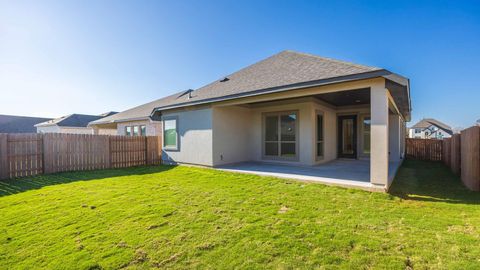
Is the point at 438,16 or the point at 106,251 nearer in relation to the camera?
→ the point at 106,251

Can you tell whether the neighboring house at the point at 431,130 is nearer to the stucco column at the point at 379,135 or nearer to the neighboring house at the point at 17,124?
the stucco column at the point at 379,135

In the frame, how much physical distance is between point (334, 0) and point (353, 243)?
384 inches

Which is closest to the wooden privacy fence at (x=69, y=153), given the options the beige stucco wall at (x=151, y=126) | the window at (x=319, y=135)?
the beige stucco wall at (x=151, y=126)

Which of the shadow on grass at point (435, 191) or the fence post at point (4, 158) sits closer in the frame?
the shadow on grass at point (435, 191)

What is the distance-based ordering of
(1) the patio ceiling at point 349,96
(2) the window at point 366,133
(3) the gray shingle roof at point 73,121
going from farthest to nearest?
1. (3) the gray shingle roof at point 73,121
2. (2) the window at point 366,133
3. (1) the patio ceiling at point 349,96

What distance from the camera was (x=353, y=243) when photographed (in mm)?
2865

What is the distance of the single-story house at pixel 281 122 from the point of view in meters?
7.18

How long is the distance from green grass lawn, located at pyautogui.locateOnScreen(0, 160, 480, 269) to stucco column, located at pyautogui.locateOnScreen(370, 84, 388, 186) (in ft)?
1.88

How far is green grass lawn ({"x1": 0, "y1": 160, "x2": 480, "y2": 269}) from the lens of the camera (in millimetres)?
2551

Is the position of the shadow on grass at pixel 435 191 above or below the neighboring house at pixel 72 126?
below

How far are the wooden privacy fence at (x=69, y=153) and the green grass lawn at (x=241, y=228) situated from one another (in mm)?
2759

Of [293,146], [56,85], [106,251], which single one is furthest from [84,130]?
[106,251]

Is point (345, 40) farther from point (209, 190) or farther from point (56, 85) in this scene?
point (56, 85)

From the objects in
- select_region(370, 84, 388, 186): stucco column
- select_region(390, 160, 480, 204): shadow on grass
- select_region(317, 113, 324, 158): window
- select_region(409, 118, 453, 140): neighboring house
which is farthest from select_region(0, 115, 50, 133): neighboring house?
select_region(409, 118, 453, 140): neighboring house
